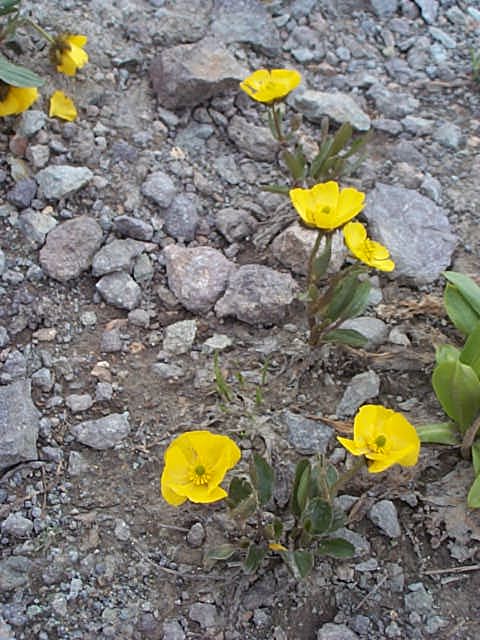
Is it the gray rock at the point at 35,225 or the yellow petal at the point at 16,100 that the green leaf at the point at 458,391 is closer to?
the gray rock at the point at 35,225

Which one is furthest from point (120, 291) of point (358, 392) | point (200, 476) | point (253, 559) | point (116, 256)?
point (253, 559)

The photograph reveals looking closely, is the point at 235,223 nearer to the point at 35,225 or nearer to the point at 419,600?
the point at 35,225

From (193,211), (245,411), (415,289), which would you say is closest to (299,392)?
(245,411)

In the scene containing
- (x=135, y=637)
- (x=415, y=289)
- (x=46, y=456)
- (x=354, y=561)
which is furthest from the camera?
(x=415, y=289)

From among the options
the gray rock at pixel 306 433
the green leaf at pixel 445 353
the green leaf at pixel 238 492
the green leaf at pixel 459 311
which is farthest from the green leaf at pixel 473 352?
the green leaf at pixel 238 492

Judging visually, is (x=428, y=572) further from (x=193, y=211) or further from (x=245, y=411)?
(x=193, y=211)

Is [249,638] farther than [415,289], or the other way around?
[415,289]
